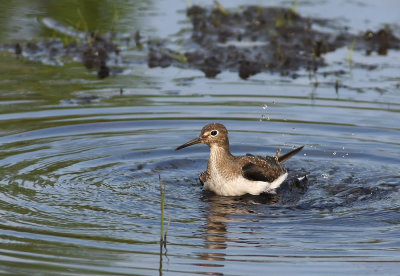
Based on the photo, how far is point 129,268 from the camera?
8.26m

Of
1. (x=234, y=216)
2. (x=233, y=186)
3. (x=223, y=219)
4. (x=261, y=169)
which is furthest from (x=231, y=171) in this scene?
(x=223, y=219)

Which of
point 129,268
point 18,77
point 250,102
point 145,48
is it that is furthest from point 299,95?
point 129,268

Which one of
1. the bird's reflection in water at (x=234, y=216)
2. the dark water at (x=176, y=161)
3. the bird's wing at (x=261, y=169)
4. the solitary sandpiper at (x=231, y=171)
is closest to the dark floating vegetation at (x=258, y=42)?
the dark water at (x=176, y=161)

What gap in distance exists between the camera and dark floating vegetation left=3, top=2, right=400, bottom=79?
17.1 metres

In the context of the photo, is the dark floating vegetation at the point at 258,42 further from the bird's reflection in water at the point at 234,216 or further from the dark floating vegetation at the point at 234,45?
the bird's reflection in water at the point at 234,216

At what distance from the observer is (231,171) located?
1173cm

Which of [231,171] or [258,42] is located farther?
[258,42]

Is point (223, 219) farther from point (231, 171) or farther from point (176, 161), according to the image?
point (176, 161)

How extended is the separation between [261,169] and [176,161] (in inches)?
68.3

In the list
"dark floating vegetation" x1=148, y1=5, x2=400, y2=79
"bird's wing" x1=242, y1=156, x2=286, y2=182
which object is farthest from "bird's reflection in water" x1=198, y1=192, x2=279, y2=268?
"dark floating vegetation" x1=148, y1=5, x2=400, y2=79

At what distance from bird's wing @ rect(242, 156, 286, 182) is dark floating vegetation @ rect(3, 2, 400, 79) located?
466 centimetres

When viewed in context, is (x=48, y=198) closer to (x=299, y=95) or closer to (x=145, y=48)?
(x=299, y=95)

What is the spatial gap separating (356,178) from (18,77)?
724cm

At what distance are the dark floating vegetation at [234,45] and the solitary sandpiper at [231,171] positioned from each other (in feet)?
15.7
